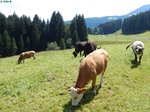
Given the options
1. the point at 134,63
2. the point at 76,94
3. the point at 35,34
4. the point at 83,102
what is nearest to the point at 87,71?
the point at 76,94

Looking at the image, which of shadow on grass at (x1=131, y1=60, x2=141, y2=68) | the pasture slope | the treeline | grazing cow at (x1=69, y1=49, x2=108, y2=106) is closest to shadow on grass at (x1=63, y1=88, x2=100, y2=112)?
the pasture slope

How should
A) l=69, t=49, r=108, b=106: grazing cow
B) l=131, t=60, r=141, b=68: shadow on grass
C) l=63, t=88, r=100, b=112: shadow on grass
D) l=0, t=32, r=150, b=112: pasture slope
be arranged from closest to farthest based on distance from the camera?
l=69, t=49, r=108, b=106: grazing cow, l=63, t=88, r=100, b=112: shadow on grass, l=0, t=32, r=150, b=112: pasture slope, l=131, t=60, r=141, b=68: shadow on grass

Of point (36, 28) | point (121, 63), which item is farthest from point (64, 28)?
point (121, 63)

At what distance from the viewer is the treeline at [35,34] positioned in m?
120

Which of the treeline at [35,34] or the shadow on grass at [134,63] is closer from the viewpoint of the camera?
the shadow on grass at [134,63]

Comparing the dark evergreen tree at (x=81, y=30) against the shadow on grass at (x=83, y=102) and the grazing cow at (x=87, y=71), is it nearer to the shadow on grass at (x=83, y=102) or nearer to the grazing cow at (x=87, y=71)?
the grazing cow at (x=87, y=71)

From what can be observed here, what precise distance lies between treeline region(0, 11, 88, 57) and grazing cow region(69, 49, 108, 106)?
100410mm

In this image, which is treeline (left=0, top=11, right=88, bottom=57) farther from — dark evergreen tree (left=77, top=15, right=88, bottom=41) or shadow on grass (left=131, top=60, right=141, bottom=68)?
shadow on grass (left=131, top=60, right=141, bottom=68)

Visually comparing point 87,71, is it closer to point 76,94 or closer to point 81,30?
point 76,94

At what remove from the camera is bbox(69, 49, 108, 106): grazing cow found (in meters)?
16.7

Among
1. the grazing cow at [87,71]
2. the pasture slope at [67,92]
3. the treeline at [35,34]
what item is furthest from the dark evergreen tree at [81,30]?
the grazing cow at [87,71]

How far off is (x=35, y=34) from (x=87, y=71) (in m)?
112

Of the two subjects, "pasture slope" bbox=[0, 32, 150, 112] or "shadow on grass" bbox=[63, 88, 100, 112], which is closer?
"shadow on grass" bbox=[63, 88, 100, 112]

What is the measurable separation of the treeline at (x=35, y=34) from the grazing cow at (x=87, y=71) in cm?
10041
